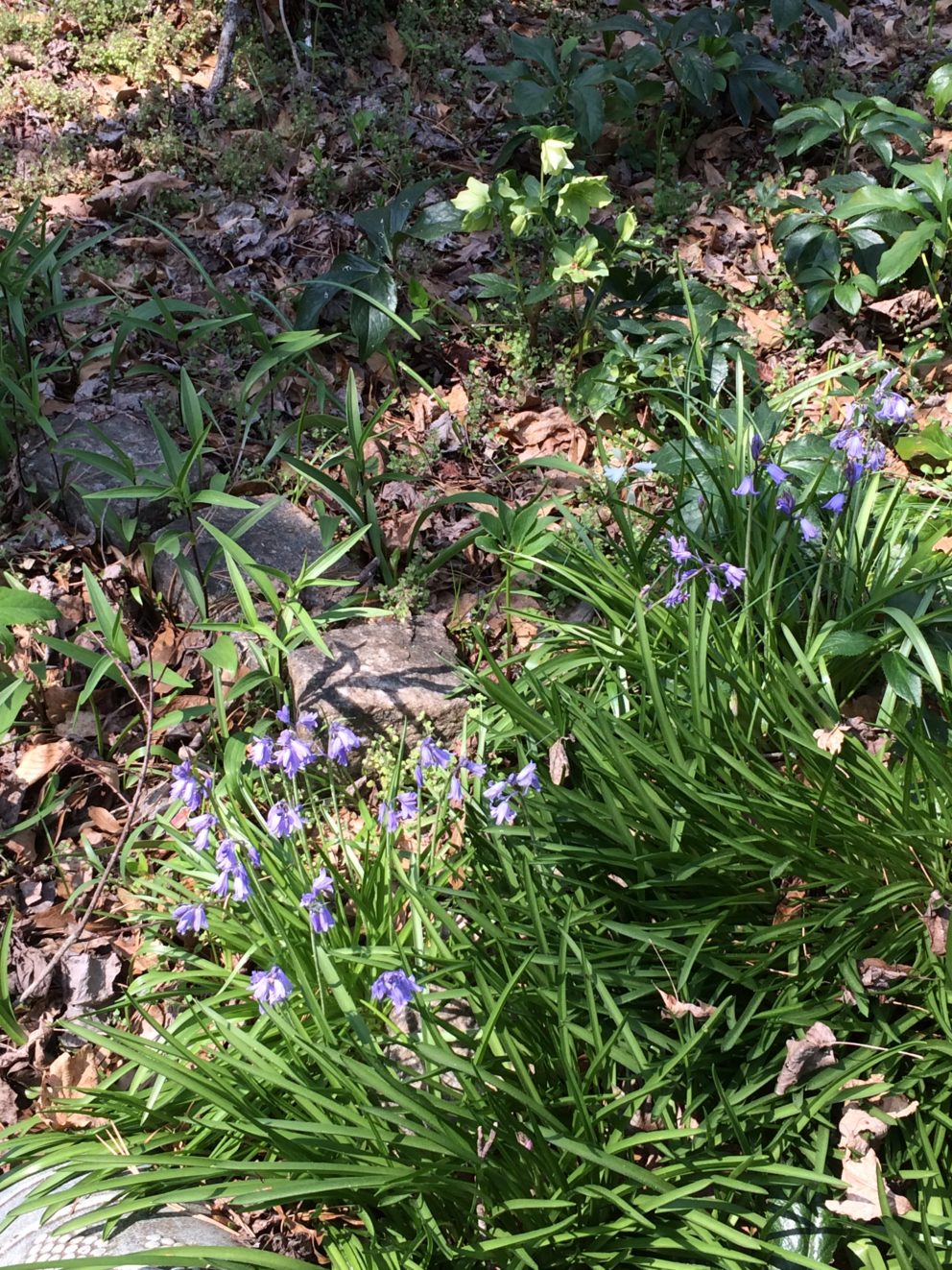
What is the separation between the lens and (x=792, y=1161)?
6.11ft

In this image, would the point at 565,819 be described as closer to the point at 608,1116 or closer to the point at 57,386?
the point at 608,1116

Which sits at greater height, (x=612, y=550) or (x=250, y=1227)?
(x=612, y=550)

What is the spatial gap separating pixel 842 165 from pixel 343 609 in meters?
2.86

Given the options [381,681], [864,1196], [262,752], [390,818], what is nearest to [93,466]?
[381,681]

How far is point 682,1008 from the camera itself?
1864mm

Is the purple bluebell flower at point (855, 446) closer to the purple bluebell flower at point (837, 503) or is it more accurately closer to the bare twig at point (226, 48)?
the purple bluebell flower at point (837, 503)

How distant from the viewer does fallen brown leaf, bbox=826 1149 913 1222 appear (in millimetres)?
1690

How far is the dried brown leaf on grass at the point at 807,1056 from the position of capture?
1.83m

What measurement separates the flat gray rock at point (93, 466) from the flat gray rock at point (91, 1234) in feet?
6.24

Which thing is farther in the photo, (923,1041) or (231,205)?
(231,205)

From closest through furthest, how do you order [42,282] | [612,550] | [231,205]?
[612,550] < [42,282] < [231,205]

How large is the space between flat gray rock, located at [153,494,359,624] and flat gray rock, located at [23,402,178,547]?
0.14 meters

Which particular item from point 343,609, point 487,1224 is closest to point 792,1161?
point 487,1224

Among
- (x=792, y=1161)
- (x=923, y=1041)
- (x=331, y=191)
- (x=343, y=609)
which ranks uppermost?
(x=331, y=191)
